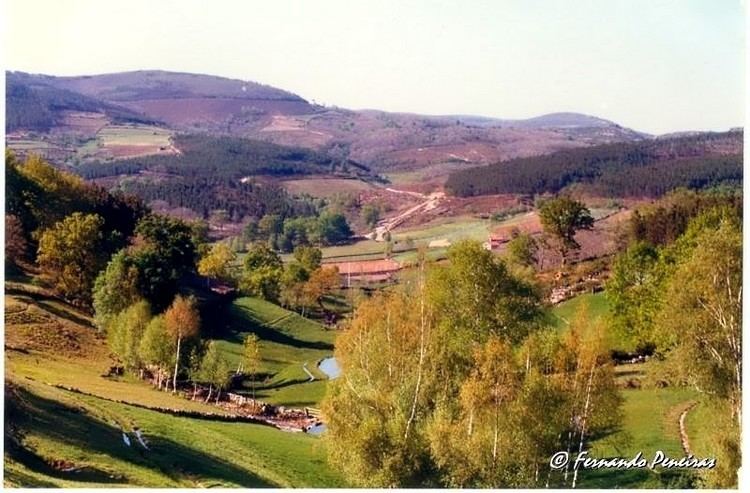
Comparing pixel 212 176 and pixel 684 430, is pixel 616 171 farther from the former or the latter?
pixel 684 430

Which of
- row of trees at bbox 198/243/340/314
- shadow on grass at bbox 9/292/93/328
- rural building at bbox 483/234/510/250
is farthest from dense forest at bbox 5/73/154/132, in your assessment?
rural building at bbox 483/234/510/250

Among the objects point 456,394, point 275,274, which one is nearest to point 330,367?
point 456,394

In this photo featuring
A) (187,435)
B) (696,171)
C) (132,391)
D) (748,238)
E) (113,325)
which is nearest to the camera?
(748,238)

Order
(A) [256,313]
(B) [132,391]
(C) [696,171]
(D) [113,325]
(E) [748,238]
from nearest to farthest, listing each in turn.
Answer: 1. (E) [748,238]
2. (B) [132,391]
3. (D) [113,325]
4. (A) [256,313]
5. (C) [696,171]

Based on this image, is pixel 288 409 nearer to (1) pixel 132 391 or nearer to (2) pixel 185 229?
(1) pixel 132 391

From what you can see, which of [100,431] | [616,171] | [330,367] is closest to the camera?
[100,431]

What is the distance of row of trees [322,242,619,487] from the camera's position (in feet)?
41.5

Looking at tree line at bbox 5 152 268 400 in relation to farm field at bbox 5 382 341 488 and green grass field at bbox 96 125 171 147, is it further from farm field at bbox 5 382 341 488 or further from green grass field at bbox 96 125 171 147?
farm field at bbox 5 382 341 488

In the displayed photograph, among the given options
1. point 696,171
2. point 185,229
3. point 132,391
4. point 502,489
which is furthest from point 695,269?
point 696,171

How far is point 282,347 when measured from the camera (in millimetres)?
19469

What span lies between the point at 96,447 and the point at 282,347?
7242mm

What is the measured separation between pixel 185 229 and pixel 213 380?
5.26 m

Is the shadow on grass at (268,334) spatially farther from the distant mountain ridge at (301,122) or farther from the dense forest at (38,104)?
the dense forest at (38,104)

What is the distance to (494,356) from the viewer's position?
→ 43.9 feet
